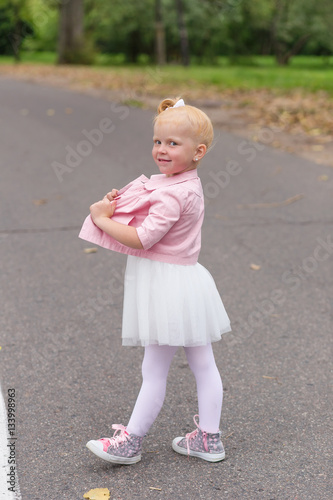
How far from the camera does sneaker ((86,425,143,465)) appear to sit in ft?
8.75

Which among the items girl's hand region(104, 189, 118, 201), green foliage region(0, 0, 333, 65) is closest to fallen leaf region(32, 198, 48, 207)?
girl's hand region(104, 189, 118, 201)

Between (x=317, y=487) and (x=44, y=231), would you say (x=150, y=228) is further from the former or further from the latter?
(x=44, y=231)

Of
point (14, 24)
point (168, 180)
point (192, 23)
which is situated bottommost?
point (168, 180)

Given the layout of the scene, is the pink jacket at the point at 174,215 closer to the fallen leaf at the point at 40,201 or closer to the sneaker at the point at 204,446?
the sneaker at the point at 204,446

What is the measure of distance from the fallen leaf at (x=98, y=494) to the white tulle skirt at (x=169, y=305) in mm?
561

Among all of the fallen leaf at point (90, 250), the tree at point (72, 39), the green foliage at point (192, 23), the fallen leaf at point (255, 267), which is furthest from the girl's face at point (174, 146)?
the green foliage at point (192, 23)

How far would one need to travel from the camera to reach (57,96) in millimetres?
15938

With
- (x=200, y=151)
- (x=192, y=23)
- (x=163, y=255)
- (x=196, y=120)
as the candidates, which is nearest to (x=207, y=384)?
(x=163, y=255)

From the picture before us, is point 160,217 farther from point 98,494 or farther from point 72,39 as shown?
point 72,39

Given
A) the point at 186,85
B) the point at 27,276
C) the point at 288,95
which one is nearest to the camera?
the point at 27,276

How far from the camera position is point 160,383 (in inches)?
107

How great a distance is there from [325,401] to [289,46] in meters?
56.1

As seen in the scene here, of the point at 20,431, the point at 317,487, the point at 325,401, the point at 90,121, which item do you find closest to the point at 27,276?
the point at 20,431

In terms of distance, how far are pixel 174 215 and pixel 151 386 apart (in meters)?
0.70
